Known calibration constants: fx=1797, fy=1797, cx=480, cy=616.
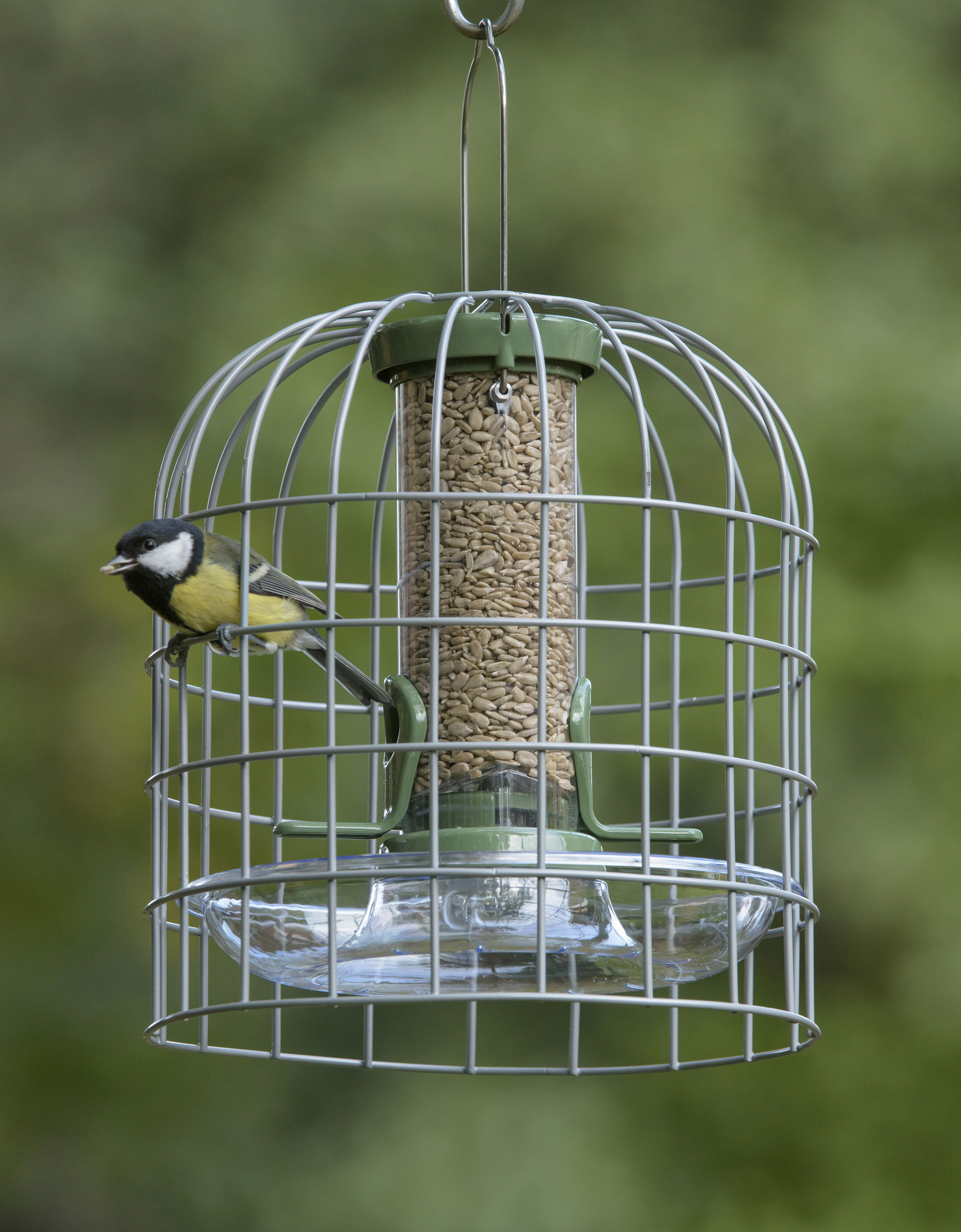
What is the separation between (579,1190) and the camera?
6.72 m

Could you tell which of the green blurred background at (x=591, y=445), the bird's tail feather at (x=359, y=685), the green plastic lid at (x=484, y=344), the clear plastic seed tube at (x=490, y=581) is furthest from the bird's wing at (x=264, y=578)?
the green blurred background at (x=591, y=445)

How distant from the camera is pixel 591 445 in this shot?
692 cm

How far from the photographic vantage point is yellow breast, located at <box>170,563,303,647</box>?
3.26 metres

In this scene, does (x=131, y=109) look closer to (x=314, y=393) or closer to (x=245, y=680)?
(x=314, y=393)

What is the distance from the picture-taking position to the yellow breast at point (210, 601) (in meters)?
3.26

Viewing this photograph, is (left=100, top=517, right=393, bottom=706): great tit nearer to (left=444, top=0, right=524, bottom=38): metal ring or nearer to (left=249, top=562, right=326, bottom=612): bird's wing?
(left=249, top=562, right=326, bottom=612): bird's wing

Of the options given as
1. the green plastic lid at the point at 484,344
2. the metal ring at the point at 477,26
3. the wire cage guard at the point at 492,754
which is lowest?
the wire cage guard at the point at 492,754

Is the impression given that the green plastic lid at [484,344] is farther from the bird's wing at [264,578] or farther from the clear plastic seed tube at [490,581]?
the bird's wing at [264,578]

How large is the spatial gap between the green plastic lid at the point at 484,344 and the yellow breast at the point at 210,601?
52 cm

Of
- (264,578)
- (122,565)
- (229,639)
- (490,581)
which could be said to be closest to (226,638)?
(229,639)

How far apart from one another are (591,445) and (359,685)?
3664mm

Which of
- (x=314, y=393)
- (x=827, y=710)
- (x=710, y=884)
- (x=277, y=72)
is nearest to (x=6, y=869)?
(x=314, y=393)

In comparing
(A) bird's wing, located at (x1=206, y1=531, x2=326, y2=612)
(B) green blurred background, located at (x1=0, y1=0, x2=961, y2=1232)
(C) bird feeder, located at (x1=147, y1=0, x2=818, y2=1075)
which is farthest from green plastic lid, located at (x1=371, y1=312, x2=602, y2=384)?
(B) green blurred background, located at (x1=0, y1=0, x2=961, y2=1232)

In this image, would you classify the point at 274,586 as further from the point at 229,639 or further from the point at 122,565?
the point at 122,565
